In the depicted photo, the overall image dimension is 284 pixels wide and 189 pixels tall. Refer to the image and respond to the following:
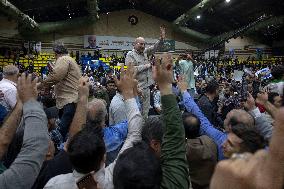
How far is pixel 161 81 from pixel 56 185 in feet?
2.41

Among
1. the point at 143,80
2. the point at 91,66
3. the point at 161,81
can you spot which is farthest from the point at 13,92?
the point at 91,66

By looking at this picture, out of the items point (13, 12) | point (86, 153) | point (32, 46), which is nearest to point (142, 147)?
point (86, 153)

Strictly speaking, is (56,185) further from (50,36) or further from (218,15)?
(50,36)

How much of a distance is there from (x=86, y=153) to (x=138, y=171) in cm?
42

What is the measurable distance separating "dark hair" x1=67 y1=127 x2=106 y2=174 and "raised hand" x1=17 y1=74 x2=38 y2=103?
0.99 feet

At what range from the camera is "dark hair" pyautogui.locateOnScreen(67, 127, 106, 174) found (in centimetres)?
178

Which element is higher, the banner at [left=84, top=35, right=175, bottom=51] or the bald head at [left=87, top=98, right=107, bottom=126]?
the banner at [left=84, top=35, right=175, bottom=51]

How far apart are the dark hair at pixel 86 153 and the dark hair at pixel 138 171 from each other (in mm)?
283

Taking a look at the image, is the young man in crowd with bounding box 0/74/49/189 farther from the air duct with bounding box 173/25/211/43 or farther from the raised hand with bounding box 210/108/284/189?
the air duct with bounding box 173/25/211/43

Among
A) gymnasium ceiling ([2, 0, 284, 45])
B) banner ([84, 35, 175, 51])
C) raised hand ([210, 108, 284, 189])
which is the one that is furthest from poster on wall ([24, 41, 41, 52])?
raised hand ([210, 108, 284, 189])

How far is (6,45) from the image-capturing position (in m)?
21.0

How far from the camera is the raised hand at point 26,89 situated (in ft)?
5.86

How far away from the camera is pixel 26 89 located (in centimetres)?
180

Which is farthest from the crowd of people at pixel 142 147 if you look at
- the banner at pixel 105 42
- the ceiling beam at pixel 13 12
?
the banner at pixel 105 42
